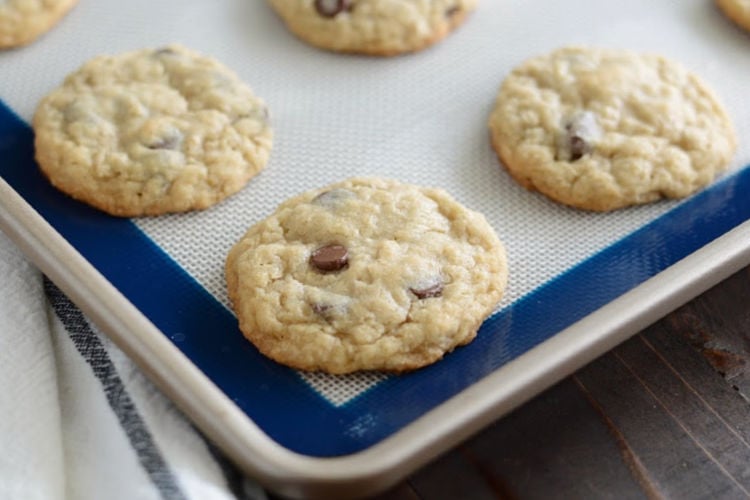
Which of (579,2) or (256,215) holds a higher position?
(579,2)

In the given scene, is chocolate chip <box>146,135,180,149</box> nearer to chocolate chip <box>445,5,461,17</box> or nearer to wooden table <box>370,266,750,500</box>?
chocolate chip <box>445,5,461,17</box>

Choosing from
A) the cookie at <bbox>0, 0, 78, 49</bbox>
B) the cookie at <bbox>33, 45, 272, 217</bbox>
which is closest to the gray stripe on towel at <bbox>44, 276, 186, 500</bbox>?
the cookie at <bbox>33, 45, 272, 217</bbox>

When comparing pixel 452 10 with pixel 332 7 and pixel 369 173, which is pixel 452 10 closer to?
pixel 332 7

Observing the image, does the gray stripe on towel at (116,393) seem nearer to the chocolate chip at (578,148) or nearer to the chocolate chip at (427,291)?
the chocolate chip at (427,291)

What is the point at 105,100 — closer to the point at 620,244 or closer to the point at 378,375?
the point at 378,375

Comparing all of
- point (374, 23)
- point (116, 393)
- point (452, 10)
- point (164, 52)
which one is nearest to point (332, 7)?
point (374, 23)

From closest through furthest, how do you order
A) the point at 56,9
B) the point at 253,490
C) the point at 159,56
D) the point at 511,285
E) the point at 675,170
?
the point at 253,490
the point at 511,285
the point at 675,170
the point at 159,56
the point at 56,9

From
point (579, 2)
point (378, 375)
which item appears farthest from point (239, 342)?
point (579, 2)
